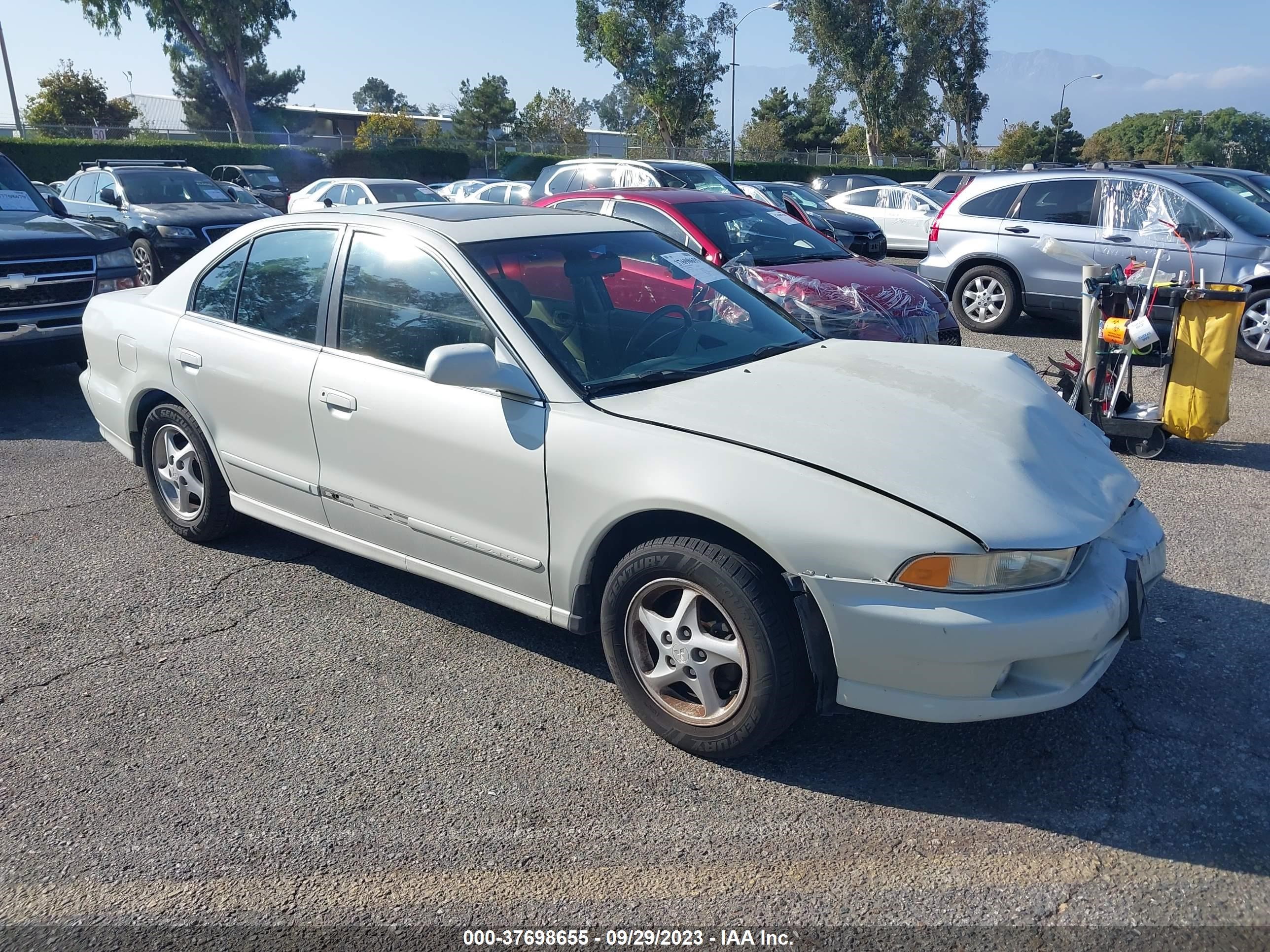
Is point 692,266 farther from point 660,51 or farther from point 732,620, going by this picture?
point 660,51

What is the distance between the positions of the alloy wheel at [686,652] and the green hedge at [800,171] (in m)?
40.8

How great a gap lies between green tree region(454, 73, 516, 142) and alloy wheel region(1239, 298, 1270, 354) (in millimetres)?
59328

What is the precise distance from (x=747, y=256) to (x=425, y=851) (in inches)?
243

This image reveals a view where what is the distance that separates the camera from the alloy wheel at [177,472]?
484 centimetres

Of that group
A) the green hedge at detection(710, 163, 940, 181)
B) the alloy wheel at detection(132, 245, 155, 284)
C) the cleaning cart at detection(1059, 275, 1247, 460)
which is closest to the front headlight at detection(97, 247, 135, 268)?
the alloy wheel at detection(132, 245, 155, 284)

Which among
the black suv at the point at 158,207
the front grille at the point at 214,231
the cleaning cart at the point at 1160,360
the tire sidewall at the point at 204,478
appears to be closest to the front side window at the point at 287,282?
the tire sidewall at the point at 204,478

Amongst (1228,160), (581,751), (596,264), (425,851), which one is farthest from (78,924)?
(1228,160)

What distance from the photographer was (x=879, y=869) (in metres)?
2.71

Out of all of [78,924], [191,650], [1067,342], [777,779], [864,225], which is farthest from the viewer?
[864,225]

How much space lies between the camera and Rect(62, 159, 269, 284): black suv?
12.9 meters

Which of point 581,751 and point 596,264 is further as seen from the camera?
point 596,264

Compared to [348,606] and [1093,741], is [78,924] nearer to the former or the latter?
[348,606]

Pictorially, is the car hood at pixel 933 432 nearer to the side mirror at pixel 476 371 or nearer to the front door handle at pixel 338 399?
the side mirror at pixel 476 371

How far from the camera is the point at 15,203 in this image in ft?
29.7
